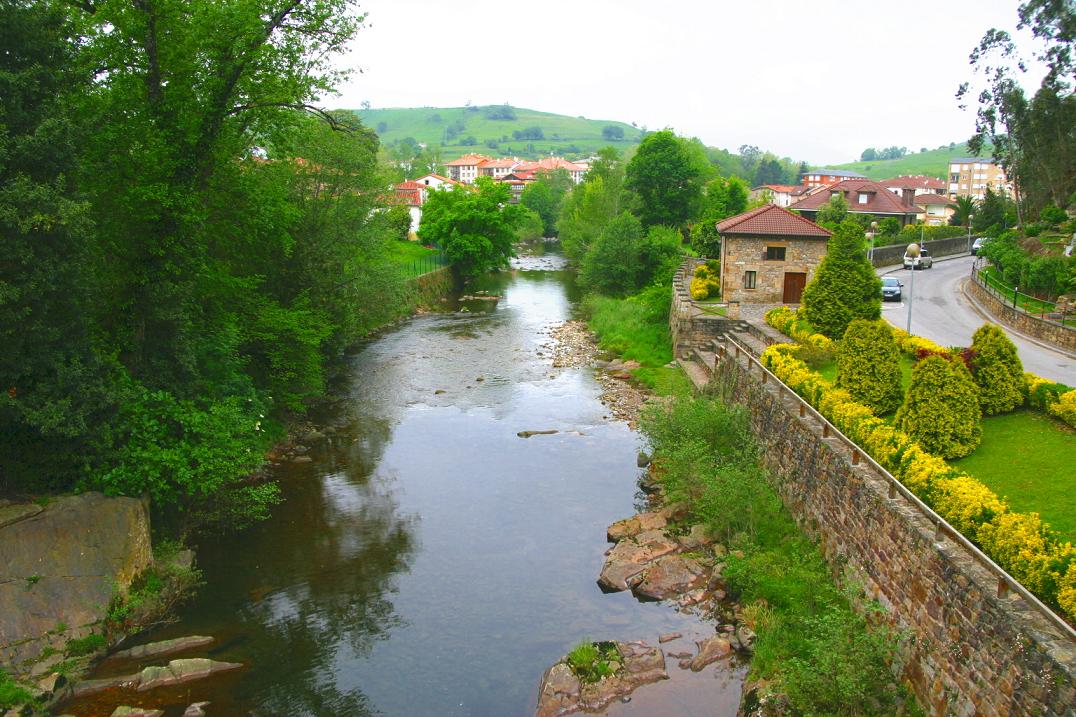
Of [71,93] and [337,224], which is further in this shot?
[337,224]

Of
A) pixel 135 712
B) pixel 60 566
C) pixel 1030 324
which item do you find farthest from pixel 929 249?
pixel 135 712

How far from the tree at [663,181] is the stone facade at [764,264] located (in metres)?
25.3

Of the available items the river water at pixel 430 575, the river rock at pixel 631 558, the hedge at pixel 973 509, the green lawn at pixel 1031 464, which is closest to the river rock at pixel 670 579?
the river rock at pixel 631 558

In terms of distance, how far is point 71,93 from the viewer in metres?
Result: 14.9

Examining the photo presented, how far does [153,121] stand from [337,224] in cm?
1076

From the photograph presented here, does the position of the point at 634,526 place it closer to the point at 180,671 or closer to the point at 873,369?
the point at 873,369

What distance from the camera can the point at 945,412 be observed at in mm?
13711

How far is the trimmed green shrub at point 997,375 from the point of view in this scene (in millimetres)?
14758

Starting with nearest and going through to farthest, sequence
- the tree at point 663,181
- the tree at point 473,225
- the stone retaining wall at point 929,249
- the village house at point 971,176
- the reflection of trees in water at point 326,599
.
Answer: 1. the reflection of trees in water at point 326,599
2. the stone retaining wall at point 929,249
3. the tree at point 473,225
4. the tree at point 663,181
5. the village house at point 971,176

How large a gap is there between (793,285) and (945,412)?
858 inches

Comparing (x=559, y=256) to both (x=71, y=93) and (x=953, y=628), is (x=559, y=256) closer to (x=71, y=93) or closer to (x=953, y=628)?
(x=71, y=93)

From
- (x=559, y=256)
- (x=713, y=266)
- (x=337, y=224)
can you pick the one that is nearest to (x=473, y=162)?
(x=559, y=256)

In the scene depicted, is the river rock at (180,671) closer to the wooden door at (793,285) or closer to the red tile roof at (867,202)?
the wooden door at (793,285)

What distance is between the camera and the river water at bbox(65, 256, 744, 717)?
12375 millimetres
